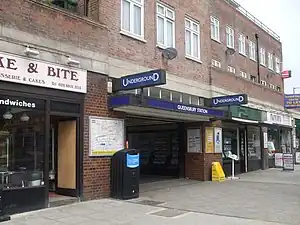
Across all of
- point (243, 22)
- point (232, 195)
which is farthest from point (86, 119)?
point (243, 22)

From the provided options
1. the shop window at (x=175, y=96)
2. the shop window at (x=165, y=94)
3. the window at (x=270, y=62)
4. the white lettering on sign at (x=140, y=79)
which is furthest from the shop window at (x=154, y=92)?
the window at (x=270, y=62)

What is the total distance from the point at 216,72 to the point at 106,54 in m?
7.87

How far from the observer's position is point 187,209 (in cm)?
1049

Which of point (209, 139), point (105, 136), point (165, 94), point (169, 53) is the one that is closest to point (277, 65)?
point (209, 139)

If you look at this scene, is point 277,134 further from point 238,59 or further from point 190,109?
point 190,109

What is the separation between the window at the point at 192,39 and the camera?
56.1ft

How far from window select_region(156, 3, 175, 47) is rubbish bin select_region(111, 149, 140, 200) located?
5.06 metres

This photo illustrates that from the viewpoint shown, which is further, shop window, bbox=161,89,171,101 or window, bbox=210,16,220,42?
window, bbox=210,16,220,42

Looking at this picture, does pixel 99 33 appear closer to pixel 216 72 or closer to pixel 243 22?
pixel 216 72

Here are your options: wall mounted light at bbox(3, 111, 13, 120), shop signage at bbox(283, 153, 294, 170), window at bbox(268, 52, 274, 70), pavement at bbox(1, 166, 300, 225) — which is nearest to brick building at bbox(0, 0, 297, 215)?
wall mounted light at bbox(3, 111, 13, 120)

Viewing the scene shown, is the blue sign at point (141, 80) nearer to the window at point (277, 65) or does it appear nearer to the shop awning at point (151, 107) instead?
the shop awning at point (151, 107)

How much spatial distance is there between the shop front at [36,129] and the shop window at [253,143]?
13335 millimetres

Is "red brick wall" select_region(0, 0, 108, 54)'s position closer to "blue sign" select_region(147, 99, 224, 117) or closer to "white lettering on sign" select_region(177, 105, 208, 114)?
"blue sign" select_region(147, 99, 224, 117)

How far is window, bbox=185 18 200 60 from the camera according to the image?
56.1 feet
